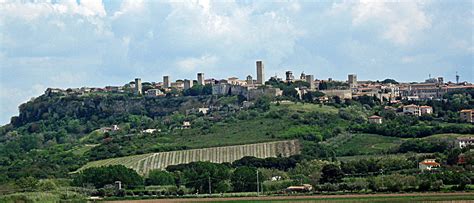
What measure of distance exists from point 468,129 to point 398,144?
9.12 meters

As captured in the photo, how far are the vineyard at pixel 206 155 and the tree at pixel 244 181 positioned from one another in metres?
18.1

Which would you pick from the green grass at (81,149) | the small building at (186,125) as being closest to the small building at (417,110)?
the small building at (186,125)

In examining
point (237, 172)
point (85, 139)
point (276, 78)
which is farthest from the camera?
point (276, 78)

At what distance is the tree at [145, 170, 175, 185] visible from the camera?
7475 centimetres

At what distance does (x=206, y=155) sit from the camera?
90938 millimetres

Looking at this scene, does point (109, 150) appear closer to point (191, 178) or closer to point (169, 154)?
point (169, 154)

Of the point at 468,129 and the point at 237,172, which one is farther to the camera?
the point at 468,129

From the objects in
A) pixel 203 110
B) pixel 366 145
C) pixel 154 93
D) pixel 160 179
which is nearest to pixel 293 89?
pixel 203 110

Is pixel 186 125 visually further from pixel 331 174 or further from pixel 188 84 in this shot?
pixel 331 174

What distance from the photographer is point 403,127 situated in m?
98.2

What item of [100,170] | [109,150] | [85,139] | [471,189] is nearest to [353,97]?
[85,139]

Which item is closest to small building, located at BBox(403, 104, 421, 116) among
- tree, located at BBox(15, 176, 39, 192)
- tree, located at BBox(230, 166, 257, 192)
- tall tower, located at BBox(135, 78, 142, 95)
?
tree, located at BBox(230, 166, 257, 192)

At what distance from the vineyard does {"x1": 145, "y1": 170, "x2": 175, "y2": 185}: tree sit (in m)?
10.3

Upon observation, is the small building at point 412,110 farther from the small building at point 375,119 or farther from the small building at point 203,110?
the small building at point 203,110
